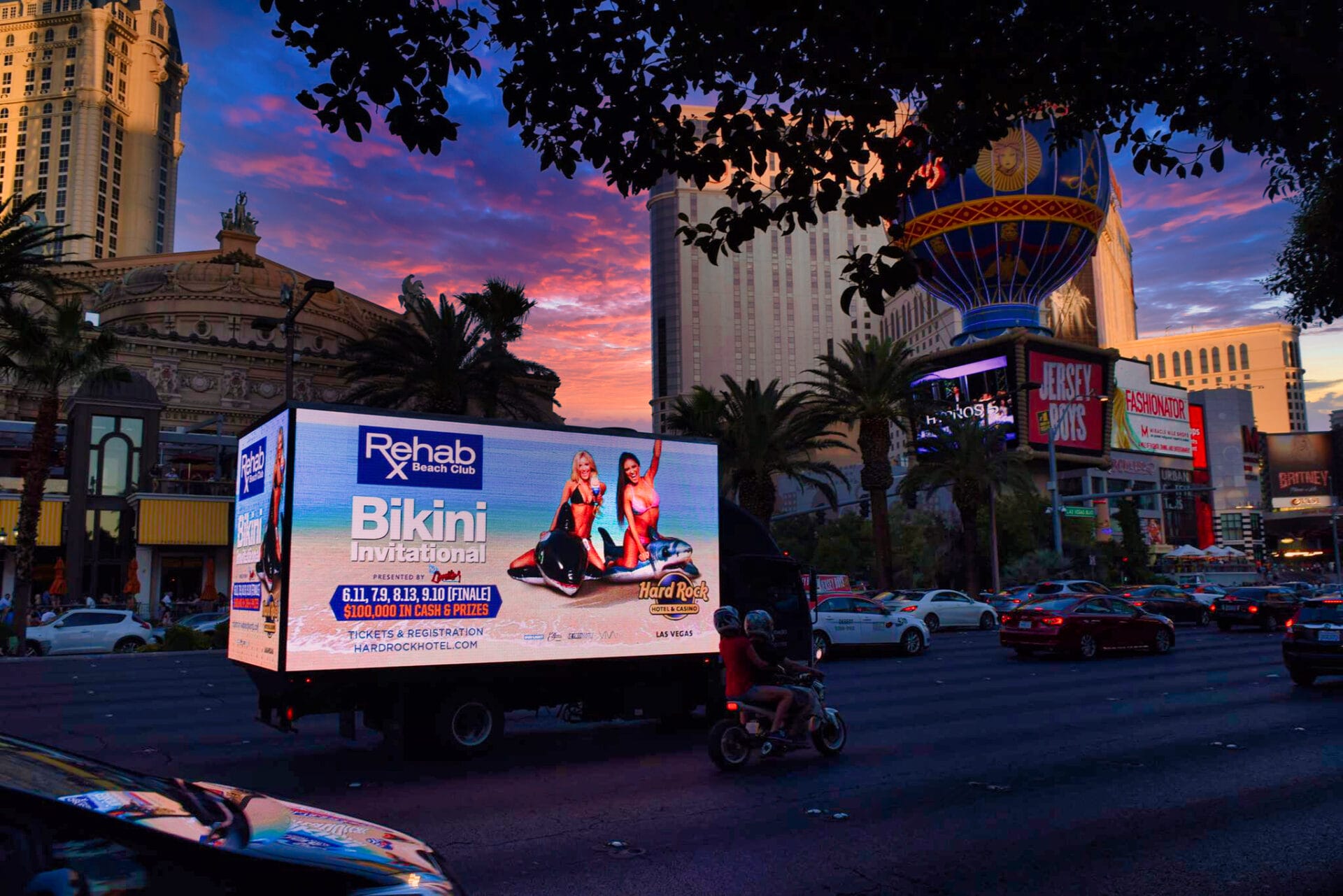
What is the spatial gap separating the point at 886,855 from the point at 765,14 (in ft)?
19.0

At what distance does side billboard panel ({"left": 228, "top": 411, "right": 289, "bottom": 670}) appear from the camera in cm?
972

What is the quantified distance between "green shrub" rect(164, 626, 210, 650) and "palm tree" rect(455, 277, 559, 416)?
35.9 ft

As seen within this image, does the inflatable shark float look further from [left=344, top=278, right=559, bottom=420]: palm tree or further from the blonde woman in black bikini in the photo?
[left=344, top=278, right=559, bottom=420]: palm tree

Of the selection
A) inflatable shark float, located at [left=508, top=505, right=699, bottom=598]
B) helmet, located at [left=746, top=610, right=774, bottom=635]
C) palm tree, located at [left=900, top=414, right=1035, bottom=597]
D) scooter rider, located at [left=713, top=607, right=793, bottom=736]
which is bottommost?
scooter rider, located at [left=713, top=607, right=793, bottom=736]

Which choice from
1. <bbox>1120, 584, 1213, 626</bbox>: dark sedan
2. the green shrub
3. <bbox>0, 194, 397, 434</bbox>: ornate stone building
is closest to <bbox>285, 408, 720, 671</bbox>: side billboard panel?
the green shrub

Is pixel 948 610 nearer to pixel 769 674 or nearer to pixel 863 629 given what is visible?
pixel 863 629

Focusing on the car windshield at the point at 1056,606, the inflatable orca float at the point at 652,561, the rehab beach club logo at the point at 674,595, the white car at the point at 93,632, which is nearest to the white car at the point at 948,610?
the car windshield at the point at 1056,606

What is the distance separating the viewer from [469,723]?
10.8m

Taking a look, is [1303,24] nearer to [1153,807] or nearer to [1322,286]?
[1153,807]

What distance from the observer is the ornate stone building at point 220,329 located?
2559 inches

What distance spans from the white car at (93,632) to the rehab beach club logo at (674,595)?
23.1 meters

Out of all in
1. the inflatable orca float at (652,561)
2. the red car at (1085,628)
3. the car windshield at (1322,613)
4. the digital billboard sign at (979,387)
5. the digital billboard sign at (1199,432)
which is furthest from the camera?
the digital billboard sign at (1199,432)

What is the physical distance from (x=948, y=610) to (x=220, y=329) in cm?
5852

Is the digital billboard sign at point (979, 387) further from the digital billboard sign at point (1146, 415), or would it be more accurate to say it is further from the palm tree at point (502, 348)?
the palm tree at point (502, 348)
